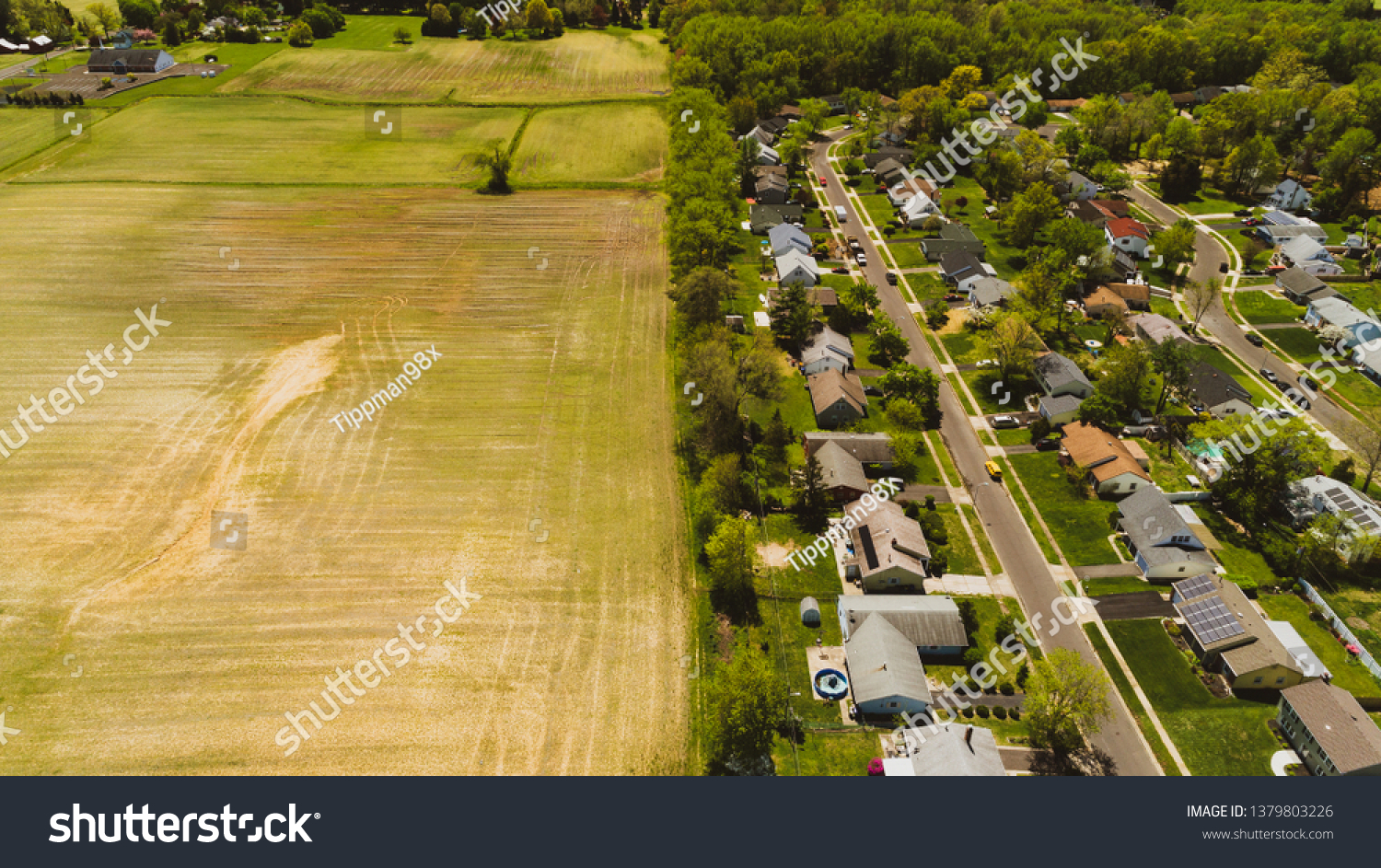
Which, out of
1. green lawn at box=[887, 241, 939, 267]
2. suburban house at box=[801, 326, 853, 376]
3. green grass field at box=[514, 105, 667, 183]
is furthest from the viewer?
green grass field at box=[514, 105, 667, 183]

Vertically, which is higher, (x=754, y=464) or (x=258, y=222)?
(x=258, y=222)

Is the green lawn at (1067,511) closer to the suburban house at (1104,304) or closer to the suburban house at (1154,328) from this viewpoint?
the suburban house at (1154,328)

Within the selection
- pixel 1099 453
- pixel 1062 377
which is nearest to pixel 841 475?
pixel 1099 453

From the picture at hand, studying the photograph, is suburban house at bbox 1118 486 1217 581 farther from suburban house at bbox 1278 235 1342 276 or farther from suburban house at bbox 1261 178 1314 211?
suburban house at bbox 1261 178 1314 211

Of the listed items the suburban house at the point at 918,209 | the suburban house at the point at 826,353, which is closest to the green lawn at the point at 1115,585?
the suburban house at the point at 826,353

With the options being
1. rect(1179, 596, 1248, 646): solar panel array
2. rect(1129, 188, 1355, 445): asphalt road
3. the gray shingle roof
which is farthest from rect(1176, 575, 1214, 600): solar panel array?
rect(1129, 188, 1355, 445): asphalt road

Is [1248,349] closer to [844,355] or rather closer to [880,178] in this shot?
[844,355]
